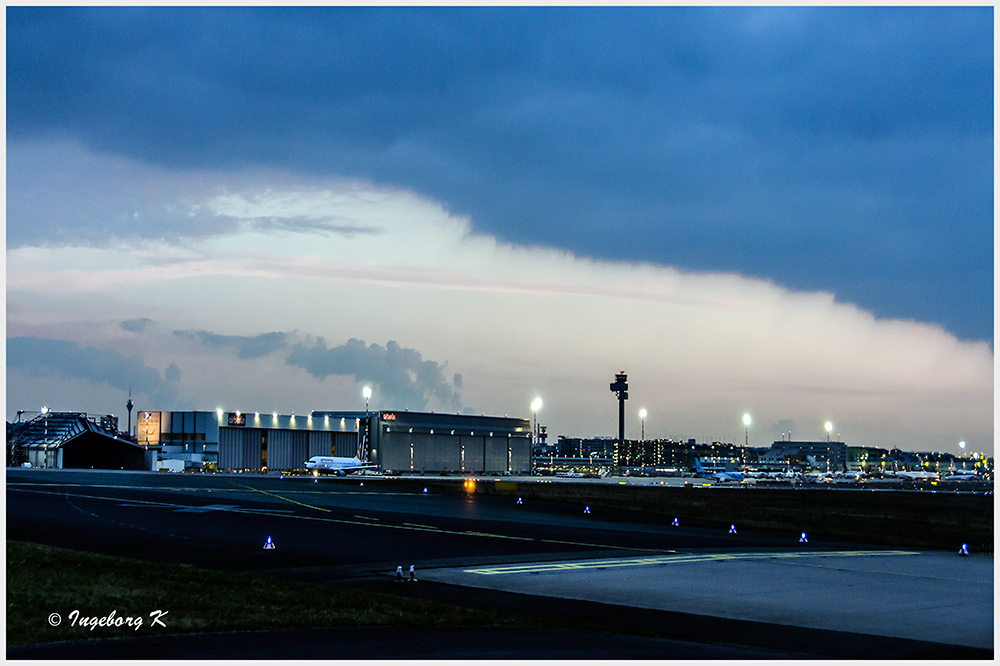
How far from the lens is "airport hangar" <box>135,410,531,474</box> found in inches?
5379

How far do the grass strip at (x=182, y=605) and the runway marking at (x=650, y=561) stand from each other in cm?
667

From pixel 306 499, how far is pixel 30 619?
137ft

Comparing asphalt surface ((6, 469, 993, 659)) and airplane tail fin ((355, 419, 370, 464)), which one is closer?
asphalt surface ((6, 469, 993, 659))

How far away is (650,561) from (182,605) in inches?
653

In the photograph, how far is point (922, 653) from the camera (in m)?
16.2

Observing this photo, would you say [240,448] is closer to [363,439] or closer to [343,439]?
[343,439]

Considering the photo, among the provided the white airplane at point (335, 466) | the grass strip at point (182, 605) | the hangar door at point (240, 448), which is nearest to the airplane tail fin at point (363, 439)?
the hangar door at point (240, 448)

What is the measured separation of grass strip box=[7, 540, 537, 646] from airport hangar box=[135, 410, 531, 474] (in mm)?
109642

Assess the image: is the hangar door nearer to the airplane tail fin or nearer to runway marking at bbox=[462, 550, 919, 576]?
the airplane tail fin

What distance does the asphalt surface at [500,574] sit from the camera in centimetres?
1622

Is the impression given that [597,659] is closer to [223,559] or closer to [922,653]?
[922,653]

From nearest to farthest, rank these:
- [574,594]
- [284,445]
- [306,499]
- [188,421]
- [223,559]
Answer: [574,594]
[223,559]
[306,499]
[188,421]
[284,445]

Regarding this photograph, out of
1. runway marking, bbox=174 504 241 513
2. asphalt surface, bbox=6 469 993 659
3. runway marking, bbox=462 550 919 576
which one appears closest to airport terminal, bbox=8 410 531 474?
asphalt surface, bbox=6 469 993 659

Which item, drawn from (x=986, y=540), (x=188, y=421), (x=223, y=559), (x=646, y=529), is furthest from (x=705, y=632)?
(x=188, y=421)
